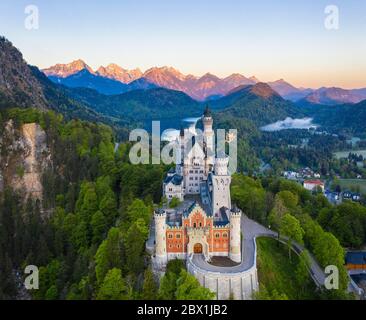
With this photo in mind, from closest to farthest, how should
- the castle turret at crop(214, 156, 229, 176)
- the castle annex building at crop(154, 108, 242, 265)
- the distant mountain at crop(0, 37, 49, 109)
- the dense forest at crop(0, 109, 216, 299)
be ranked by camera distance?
1. the castle annex building at crop(154, 108, 242, 265)
2. the dense forest at crop(0, 109, 216, 299)
3. the castle turret at crop(214, 156, 229, 176)
4. the distant mountain at crop(0, 37, 49, 109)

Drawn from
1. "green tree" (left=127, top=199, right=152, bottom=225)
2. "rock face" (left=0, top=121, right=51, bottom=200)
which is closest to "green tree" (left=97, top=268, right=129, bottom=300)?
"green tree" (left=127, top=199, right=152, bottom=225)

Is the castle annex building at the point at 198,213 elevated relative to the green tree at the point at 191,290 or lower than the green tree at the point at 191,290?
elevated

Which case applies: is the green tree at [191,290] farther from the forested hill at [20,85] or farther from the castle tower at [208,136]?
the forested hill at [20,85]

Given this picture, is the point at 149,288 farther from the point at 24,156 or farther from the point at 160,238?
the point at 24,156

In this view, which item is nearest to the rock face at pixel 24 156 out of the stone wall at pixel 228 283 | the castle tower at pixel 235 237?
the castle tower at pixel 235 237

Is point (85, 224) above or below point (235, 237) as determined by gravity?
below

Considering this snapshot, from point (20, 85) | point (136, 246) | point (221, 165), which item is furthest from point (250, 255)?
point (20, 85)

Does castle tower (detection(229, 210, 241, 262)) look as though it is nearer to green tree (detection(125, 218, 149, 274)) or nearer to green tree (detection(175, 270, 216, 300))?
green tree (detection(175, 270, 216, 300))
